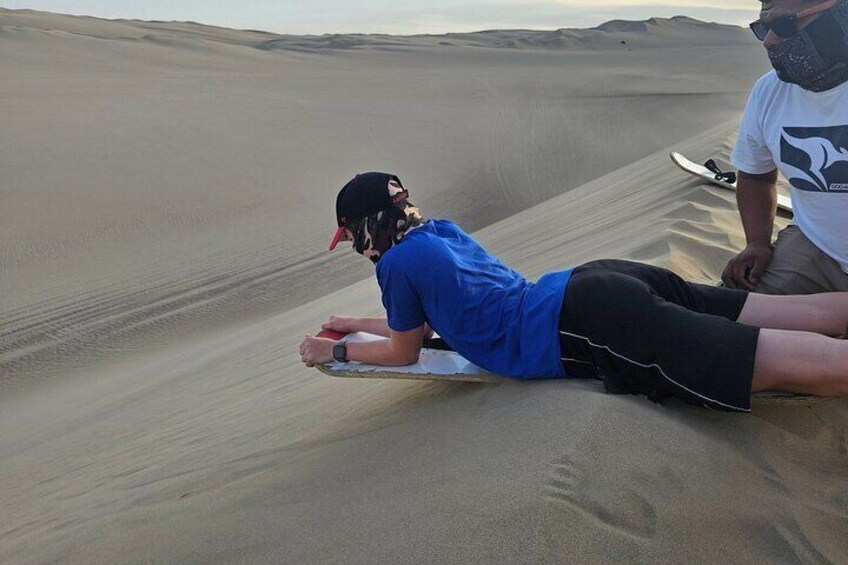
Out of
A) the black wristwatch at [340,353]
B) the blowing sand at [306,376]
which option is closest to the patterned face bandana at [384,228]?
the black wristwatch at [340,353]

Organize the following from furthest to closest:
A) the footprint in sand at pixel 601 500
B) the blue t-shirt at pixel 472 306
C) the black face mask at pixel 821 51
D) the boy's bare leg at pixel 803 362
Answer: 1. the black face mask at pixel 821 51
2. the blue t-shirt at pixel 472 306
3. the boy's bare leg at pixel 803 362
4. the footprint in sand at pixel 601 500

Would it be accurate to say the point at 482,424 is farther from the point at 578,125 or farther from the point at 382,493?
the point at 578,125

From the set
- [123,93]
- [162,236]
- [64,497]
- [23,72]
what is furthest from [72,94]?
[64,497]

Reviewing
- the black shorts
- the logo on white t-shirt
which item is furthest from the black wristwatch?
the logo on white t-shirt

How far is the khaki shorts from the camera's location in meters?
3.04

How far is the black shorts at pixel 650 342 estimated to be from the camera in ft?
7.59

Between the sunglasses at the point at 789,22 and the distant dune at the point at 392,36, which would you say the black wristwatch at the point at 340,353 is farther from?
the distant dune at the point at 392,36

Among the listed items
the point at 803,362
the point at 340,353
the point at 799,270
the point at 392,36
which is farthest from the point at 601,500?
the point at 392,36

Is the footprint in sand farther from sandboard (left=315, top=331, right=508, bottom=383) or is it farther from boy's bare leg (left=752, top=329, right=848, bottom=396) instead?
sandboard (left=315, top=331, right=508, bottom=383)

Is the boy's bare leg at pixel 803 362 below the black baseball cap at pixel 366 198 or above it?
below

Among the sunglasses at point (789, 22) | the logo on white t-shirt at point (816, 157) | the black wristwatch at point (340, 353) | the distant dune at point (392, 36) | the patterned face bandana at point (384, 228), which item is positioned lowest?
the black wristwatch at point (340, 353)

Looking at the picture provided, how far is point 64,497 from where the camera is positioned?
133 inches

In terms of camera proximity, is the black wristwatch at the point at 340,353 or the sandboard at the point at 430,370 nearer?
the sandboard at the point at 430,370

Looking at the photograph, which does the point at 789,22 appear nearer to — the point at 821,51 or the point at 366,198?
the point at 821,51
